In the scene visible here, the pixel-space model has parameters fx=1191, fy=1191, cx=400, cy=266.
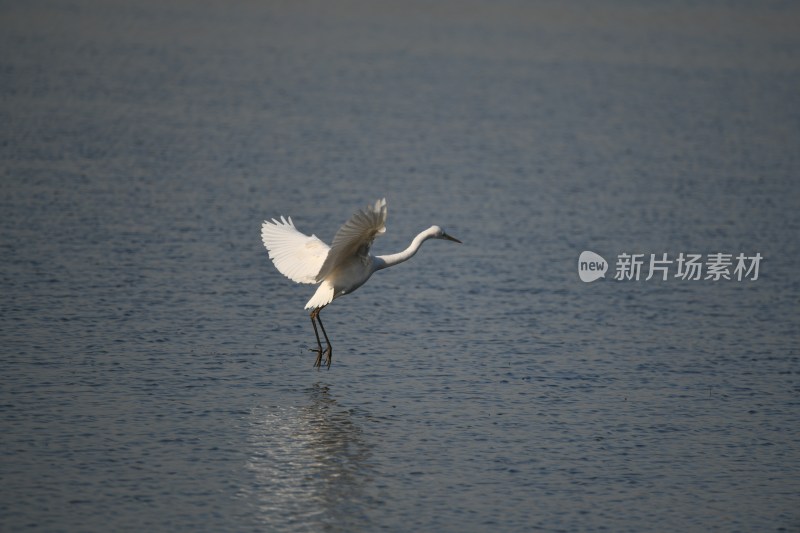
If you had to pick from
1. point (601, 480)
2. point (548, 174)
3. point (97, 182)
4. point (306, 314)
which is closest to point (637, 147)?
point (548, 174)

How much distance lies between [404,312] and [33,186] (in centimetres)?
1207

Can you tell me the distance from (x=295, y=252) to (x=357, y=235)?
7.88 ft

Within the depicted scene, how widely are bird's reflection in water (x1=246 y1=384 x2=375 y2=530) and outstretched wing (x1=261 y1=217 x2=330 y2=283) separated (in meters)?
1.96

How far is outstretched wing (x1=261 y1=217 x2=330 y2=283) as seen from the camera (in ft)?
58.8

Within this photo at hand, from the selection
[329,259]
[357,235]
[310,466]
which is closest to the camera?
[310,466]

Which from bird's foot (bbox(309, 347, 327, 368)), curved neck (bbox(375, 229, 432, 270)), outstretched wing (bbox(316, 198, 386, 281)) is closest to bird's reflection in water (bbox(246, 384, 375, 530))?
bird's foot (bbox(309, 347, 327, 368))

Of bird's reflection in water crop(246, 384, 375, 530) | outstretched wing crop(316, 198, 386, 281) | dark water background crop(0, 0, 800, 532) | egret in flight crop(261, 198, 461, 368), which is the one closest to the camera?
bird's reflection in water crop(246, 384, 375, 530)

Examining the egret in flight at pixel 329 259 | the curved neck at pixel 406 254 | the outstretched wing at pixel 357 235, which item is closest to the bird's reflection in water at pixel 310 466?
the egret in flight at pixel 329 259

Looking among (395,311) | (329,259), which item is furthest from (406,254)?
(395,311)

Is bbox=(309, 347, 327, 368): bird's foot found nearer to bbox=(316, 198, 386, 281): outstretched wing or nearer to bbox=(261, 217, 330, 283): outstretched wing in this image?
bbox=(261, 217, 330, 283): outstretched wing

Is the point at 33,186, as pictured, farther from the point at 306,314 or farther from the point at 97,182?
the point at 306,314

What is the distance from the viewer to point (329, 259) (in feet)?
56.1

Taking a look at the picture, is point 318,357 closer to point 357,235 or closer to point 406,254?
point 406,254

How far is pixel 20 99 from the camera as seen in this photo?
40.9 m
